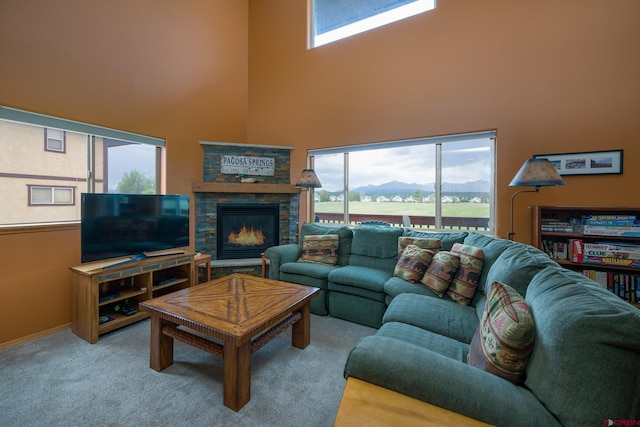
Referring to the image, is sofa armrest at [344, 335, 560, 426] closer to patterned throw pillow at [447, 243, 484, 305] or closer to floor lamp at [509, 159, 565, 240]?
patterned throw pillow at [447, 243, 484, 305]

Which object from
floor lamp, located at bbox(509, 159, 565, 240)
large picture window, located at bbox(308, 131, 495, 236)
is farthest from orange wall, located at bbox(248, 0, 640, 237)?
floor lamp, located at bbox(509, 159, 565, 240)

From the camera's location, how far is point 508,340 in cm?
106

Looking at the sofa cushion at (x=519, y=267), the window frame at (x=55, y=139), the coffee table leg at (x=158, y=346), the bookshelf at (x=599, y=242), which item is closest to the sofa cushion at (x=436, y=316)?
the sofa cushion at (x=519, y=267)

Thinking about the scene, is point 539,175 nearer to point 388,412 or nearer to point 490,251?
point 490,251

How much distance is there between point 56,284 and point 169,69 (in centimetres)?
283

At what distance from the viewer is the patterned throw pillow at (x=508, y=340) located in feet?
3.40

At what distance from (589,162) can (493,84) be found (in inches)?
50.1

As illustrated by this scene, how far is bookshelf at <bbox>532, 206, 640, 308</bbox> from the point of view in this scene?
241 cm

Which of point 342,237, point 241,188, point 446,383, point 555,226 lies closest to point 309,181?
point 342,237

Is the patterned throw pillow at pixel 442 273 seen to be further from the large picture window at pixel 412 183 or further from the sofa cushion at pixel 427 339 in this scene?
the large picture window at pixel 412 183

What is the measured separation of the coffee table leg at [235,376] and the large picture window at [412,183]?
111 inches

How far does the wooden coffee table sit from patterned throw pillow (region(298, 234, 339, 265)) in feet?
3.02

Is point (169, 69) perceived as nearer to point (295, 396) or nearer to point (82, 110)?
point (82, 110)

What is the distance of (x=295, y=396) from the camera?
1.73m
